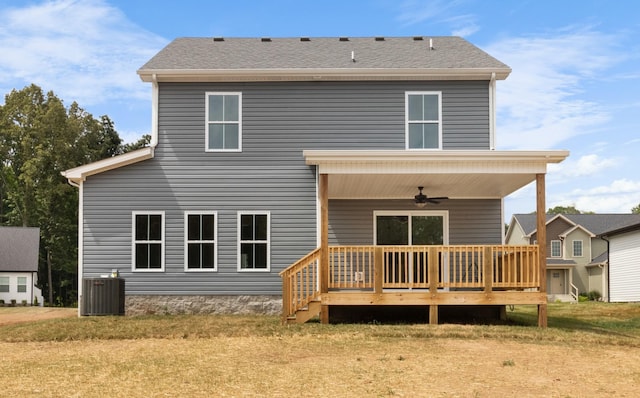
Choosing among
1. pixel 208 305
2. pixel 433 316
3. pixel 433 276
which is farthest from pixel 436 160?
pixel 208 305

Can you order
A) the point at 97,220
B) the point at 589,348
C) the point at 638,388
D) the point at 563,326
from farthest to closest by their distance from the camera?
the point at 97,220 < the point at 563,326 < the point at 589,348 < the point at 638,388

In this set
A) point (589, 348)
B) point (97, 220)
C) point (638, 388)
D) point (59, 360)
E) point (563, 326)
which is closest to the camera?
point (638, 388)

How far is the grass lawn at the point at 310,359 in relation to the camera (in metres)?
8.57

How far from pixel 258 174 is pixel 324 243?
380cm

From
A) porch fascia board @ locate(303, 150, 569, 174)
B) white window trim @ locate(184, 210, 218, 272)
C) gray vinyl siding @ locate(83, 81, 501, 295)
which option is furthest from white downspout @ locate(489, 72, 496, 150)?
white window trim @ locate(184, 210, 218, 272)

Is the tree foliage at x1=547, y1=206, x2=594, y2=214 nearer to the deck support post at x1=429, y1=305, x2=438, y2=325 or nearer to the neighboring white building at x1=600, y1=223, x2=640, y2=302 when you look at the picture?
the neighboring white building at x1=600, y1=223, x2=640, y2=302

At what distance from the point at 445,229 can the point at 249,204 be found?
16.2 feet

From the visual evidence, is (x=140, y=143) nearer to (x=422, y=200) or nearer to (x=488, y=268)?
(x=422, y=200)

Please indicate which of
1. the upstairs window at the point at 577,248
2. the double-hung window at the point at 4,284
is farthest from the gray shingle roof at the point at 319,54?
the upstairs window at the point at 577,248

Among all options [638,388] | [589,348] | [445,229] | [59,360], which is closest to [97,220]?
[59,360]

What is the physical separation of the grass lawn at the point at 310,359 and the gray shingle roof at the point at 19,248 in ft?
91.9

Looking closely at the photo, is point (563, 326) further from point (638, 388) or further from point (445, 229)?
point (638, 388)

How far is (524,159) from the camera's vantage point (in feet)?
47.4

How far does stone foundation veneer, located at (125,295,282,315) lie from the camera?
17297 millimetres
